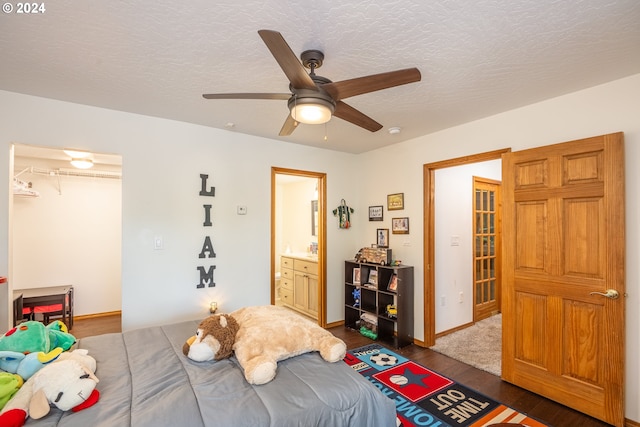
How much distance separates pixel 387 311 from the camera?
3740 millimetres

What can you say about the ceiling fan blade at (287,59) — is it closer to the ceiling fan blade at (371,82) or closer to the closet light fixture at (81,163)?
the ceiling fan blade at (371,82)

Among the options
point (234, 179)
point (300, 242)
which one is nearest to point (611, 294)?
point (234, 179)

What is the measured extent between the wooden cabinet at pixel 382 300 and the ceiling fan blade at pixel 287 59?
264 cm

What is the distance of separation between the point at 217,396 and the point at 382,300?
2706 millimetres

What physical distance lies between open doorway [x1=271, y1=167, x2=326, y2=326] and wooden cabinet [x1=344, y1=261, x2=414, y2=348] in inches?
15.5

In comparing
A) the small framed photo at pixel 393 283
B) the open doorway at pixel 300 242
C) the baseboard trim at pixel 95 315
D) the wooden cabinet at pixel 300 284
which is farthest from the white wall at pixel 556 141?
the baseboard trim at pixel 95 315

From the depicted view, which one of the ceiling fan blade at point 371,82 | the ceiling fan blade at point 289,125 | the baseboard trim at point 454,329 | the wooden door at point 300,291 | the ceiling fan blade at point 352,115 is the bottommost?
the baseboard trim at point 454,329

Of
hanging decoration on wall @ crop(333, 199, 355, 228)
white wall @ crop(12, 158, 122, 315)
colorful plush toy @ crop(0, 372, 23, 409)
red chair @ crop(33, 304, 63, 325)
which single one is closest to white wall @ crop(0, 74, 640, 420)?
hanging decoration on wall @ crop(333, 199, 355, 228)

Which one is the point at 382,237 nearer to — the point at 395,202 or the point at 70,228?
the point at 395,202

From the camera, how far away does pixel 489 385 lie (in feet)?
8.89

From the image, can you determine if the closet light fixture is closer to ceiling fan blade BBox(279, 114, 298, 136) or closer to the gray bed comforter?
the gray bed comforter

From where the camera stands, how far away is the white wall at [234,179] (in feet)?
7.55

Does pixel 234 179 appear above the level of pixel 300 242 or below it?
above

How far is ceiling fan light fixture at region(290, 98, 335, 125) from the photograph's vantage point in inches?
65.2
